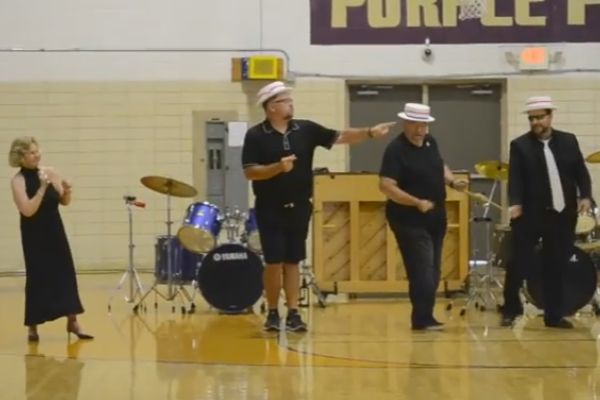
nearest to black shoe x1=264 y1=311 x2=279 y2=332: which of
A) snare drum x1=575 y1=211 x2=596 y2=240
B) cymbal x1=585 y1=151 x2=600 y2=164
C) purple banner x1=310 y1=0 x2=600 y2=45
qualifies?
snare drum x1=575 y1=211 x2=596 y2=240

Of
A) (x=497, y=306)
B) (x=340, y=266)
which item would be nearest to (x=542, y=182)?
(x=497, y=306)

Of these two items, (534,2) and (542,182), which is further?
(534,2)

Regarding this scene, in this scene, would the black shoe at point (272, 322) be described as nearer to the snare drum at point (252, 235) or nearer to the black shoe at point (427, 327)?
the black shoe at point (427, 327)

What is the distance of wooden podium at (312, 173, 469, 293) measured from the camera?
1102 cm

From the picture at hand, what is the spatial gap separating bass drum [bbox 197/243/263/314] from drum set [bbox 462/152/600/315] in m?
1.69

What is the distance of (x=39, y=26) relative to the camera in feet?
46.5

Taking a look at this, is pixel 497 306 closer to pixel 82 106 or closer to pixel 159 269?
pixel 159 269

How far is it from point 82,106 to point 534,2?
5299 mm

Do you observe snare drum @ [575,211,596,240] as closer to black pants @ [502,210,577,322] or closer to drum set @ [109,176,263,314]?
black pants @ [502,210,577,322]

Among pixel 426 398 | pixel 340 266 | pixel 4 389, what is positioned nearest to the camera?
pixel 426 398

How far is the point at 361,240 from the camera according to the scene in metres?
11.1

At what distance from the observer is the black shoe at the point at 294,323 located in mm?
8633

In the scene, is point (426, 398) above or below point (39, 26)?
below

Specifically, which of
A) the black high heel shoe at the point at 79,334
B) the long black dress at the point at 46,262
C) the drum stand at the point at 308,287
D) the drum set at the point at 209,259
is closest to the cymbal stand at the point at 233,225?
the drum set at the point at 209,259
